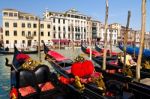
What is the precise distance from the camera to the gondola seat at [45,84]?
6392 millimetres

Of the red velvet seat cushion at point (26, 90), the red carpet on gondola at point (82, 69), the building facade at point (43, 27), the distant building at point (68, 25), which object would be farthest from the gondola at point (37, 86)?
the distant building at point (68, 25)

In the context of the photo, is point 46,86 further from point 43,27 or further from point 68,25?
point 68,25

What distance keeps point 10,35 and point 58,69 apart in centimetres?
3169

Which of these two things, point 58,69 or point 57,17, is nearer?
point 58,69

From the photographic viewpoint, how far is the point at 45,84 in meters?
6.89

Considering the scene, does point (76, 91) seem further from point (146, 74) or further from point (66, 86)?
point (146, 74)

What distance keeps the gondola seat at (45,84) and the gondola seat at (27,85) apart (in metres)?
0.18

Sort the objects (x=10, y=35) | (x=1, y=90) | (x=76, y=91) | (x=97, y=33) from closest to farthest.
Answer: (x=76, y=91) < (x=1, y=90) < (x=10, y=35) < (x=97, y=33)

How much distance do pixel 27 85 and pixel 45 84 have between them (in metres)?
0.51

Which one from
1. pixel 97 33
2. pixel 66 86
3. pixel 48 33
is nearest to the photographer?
pixel 66 86

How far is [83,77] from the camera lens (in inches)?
283

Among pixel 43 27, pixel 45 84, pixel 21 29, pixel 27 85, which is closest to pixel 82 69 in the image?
pixel 45 84

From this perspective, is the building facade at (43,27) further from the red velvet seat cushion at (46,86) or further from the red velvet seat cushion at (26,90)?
the red velvet seat cushion at (26,90)

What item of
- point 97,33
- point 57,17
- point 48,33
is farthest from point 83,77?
point 97,33
